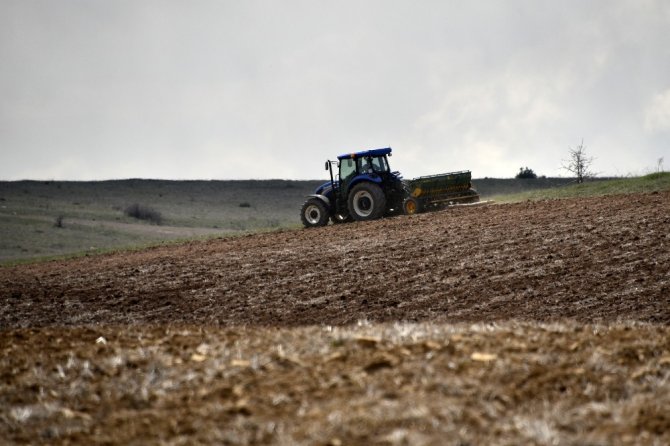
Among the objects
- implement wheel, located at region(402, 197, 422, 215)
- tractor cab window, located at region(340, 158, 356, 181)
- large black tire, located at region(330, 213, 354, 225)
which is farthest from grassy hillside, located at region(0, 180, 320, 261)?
implement wheel, located at region(402, 197, 422, 215)

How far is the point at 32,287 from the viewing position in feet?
63.4

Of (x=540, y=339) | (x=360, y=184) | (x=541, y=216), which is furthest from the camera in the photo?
(x=360, y=184)

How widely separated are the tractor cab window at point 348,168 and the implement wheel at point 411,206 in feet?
6.78

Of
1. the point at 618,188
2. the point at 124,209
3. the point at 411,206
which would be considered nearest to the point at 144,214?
the point at 124,209

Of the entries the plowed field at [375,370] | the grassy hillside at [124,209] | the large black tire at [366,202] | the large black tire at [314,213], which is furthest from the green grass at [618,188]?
the plowed field at [375,370]

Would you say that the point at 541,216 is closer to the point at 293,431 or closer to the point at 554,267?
the point at 554,267

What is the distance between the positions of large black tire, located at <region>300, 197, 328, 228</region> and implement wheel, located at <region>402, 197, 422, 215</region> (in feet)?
9.06

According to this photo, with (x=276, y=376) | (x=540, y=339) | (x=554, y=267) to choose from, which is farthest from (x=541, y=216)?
(x=276, y=376)

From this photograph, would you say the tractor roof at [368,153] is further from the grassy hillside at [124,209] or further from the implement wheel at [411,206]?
the grassy hillside at [124,209]

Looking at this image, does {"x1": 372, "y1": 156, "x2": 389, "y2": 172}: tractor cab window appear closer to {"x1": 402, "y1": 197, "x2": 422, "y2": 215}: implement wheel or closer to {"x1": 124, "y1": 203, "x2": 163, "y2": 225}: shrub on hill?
{"x1": 402, "y1": 197, "x2": 422, "y2": 215}: implement wheel

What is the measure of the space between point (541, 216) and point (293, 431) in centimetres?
1697

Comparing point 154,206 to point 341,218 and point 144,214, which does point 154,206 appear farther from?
point 341,218

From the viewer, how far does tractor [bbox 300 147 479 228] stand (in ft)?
86.7

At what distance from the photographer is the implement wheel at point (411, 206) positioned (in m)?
26.7
